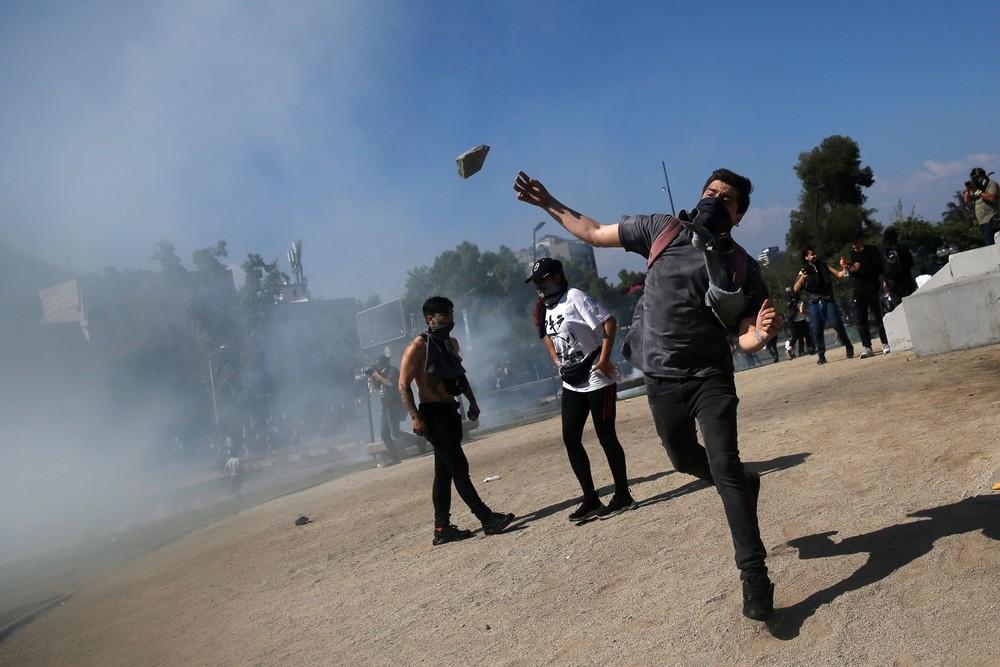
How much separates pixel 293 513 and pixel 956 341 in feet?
28.6

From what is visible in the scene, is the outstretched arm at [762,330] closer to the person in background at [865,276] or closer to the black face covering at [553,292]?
the black face covering at [553,292]

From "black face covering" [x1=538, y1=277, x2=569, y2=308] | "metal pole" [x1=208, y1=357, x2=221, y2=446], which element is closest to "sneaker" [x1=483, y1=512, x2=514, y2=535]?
"black face covering" [x1=538, y1=277, x2=569, y2=308]

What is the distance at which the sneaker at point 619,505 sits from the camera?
553cm

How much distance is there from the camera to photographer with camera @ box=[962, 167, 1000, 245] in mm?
11031

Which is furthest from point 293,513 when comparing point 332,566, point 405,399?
point 405,399

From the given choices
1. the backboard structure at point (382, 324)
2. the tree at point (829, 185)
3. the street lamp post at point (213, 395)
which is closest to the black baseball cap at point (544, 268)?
the backboard structure at point (382, 324)

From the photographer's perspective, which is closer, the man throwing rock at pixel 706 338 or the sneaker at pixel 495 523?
the man throwing rock at pixel 706 338

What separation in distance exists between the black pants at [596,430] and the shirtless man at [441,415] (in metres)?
0.79

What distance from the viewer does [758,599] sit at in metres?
3.07

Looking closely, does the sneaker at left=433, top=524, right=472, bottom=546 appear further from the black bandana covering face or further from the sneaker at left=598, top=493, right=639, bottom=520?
the sneaker at left=598, top=493, right=639, bottom=520

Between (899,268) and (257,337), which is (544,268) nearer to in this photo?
(899,268)

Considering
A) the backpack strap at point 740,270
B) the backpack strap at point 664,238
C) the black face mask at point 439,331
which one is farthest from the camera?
the black face mask at point 439,331

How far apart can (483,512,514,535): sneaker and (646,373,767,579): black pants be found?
237 cm

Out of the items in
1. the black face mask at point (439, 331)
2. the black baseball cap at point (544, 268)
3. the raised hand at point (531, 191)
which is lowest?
the black face mask at point (439, 331)
